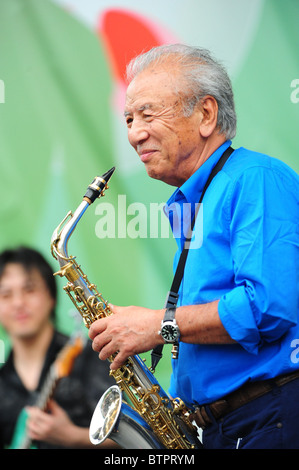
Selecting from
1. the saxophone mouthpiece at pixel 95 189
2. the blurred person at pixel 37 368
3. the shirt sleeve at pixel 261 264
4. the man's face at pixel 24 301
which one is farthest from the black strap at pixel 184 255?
the man's face at pixel 24 301

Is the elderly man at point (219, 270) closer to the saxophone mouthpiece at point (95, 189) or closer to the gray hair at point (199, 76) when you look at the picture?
the gray hair at point (199, 76)

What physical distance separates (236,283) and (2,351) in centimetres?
193

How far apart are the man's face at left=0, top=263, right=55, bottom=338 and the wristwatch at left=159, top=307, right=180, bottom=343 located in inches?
60.9

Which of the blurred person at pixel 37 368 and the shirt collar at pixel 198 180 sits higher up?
the shirt collar at pixel 198 180

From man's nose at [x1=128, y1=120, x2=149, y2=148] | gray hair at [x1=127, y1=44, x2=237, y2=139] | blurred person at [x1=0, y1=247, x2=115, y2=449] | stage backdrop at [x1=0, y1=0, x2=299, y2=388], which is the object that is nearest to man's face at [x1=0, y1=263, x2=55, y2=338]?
blurred person at [x1=0, y1=247, x2=115, y2=449]

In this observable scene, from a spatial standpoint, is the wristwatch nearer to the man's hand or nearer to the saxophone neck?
the man's hand

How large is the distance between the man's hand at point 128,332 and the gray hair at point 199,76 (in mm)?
802

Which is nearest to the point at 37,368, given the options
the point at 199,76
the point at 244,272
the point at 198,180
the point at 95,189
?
the point at 95,189

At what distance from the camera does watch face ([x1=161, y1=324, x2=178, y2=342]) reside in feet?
6.81

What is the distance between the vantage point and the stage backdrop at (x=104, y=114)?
3449mm

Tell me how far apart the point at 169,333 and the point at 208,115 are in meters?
0.89

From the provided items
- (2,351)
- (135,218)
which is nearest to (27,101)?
(135,218)

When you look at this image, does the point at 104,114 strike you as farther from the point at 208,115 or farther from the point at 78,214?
the point at 208,115

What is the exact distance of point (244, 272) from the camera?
1996 millimetres
